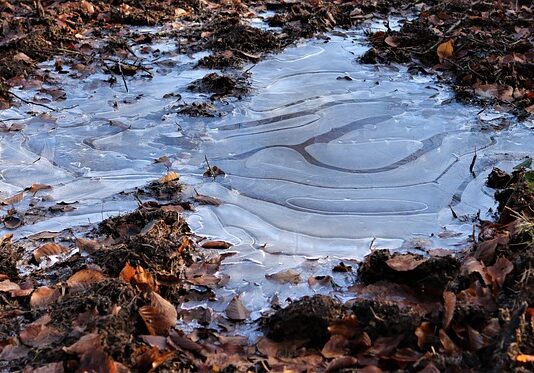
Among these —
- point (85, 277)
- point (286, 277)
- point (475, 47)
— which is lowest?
point (286, 277)

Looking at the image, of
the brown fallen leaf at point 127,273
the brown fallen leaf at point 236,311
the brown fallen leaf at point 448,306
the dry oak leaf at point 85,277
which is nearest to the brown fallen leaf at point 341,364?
the brown fallen leaf at point 448,306

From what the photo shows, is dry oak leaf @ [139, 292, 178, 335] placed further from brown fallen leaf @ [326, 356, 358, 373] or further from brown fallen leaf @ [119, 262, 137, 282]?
brown fallen leaf @ [326, 356, 358, 373]

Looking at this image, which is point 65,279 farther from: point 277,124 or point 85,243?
point 277,124

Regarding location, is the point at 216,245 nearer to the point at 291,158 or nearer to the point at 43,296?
the point at 43,296

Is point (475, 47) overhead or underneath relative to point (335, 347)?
overhead

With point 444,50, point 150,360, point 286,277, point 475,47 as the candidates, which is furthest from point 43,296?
point 475,47

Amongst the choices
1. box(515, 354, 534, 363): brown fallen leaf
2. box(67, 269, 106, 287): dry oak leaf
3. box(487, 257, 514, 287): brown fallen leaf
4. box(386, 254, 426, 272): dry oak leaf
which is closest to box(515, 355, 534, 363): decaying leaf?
box(515, 354, 534, 363): brown fallen leaf
